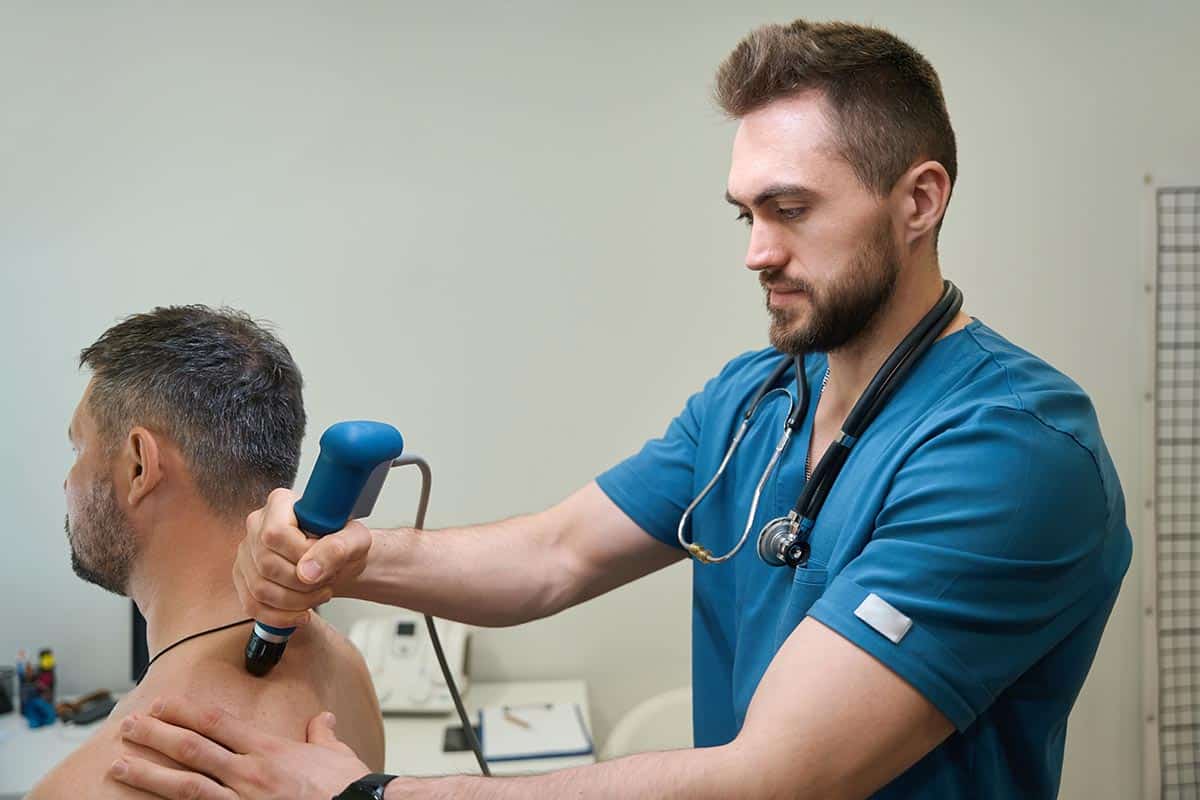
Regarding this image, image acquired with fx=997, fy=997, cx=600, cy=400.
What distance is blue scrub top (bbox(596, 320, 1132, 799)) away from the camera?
92 centimetres

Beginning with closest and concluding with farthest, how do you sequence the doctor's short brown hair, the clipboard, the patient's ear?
the doctor's short brown hair, the patient's ear, the clipboard

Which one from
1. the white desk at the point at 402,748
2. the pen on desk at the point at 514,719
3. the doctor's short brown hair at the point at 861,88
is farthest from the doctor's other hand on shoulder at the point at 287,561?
the pen on desk at the point at 514,719

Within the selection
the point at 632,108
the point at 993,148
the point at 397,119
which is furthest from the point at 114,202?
the point at 993,148

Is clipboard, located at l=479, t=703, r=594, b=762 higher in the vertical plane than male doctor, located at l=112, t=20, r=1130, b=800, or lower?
lower

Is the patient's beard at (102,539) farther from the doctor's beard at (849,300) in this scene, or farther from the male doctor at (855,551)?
the doctor's beard at (849,300)

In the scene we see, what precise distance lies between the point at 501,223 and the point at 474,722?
1.26m

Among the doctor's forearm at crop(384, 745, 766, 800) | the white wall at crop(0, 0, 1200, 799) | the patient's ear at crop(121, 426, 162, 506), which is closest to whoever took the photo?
the doctor's forearm at crop(384, 745, 766, 800)

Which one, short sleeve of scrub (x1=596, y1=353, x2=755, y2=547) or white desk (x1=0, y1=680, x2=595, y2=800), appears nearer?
short sleeve of scrub (x1=596, y1=353, x2=755, y2=547)

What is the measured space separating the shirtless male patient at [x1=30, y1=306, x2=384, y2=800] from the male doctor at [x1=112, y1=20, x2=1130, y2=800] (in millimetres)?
159

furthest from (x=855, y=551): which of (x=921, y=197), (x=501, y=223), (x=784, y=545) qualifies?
(x=501, y=223)

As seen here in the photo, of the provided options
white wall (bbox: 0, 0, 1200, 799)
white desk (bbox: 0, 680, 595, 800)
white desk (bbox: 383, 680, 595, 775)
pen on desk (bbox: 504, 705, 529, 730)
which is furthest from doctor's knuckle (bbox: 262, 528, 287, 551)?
white wall (bbox: 0, 0, 1200, 799)

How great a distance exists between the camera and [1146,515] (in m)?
2.66

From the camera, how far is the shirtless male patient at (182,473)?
4.03 ft

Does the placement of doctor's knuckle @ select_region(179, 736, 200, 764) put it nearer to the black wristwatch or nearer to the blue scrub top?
the black wristwatch
